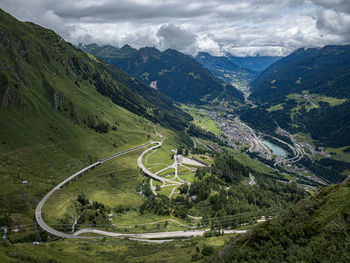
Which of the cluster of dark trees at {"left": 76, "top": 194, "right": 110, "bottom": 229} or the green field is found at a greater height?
the green field

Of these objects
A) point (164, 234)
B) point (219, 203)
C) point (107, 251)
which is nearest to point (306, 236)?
point (107, 251)

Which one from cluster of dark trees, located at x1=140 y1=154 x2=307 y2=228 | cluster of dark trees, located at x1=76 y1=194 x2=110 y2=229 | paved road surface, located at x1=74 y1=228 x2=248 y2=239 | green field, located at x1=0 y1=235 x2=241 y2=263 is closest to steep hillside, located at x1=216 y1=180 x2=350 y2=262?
green field, located at x1=0 y1=235 x2=241 y2=263

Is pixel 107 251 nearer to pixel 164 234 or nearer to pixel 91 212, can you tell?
pixel 164 234

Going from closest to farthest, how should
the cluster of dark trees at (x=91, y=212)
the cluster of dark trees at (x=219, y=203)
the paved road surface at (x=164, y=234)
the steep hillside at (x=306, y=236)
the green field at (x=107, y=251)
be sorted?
the steep hillside at (x=306, y=236), the green field at (x=107, y=251), the paved road surface at (x=164, y=234), the cluster of dark trees at (x=91, y=212), the cluster of dark trees at (x=219, y=203)

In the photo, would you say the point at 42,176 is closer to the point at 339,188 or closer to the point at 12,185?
the point at 12,185

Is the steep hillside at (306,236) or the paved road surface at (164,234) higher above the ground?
the steep hillside at (306,236)

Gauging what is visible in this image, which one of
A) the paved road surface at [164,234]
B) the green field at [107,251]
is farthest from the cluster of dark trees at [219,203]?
the green field at [107,251]

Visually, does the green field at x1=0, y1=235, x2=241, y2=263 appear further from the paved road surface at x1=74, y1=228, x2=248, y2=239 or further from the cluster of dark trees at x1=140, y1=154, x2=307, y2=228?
the cluster of dark trees at x1=140, y1=154, x2=307, y2=228

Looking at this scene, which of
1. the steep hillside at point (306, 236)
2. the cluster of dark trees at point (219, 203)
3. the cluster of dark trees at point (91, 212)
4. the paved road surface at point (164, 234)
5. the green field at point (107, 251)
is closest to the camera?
the steep hillside at point (306, 236)

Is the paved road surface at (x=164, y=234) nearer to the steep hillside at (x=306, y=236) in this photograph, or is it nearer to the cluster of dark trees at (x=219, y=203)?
the cluster of dark trees at (x=219, y=203)

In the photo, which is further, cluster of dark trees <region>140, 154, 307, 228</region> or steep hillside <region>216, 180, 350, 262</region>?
cluster of dark trees <region>140, 154, 307, 228</region>
